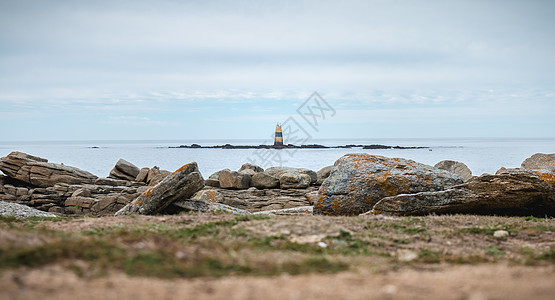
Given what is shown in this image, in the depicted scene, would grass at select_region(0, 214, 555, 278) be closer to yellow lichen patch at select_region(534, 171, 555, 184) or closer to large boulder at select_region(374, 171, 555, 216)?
large boulder at select_region(374, 171, 555, 216)

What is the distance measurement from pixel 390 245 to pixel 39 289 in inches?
207

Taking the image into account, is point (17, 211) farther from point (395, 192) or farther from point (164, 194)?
point (395, 192)

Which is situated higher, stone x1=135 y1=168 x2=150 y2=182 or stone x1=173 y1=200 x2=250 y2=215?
stone x1=173 y1=200 x2=250 y2=215

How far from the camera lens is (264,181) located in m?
24.1

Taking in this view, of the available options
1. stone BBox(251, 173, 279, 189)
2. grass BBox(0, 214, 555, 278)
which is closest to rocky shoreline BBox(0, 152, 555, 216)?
grass BBox(0, 214, 555, 278)

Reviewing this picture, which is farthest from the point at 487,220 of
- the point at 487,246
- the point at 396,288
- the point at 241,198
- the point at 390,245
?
the point at 241,198

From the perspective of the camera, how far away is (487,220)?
9.88 meters

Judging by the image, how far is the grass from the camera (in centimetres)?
Result: 496

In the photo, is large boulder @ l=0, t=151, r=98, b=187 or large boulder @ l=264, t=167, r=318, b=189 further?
large boulder @ l=264, t=167, r=318, b=189

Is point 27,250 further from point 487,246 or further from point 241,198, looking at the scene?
point 241,198

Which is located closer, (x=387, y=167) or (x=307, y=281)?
(x=307, y=281)

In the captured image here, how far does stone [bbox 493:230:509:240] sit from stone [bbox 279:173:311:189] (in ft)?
51.6

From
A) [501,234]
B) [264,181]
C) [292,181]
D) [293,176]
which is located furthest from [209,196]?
[501,234]

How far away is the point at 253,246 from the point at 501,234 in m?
4.66
